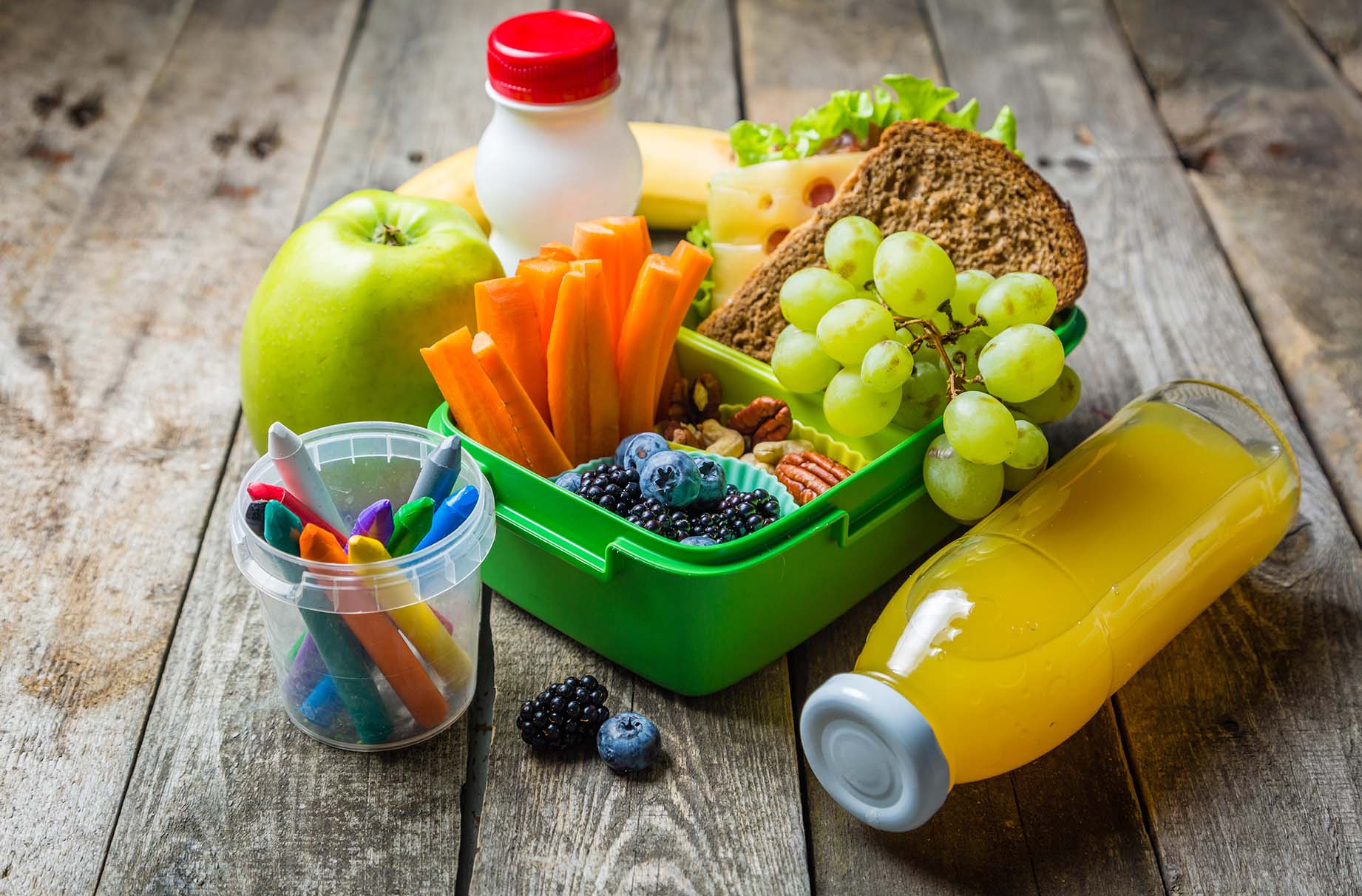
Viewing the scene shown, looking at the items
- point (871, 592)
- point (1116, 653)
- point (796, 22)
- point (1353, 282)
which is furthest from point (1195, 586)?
point (796, 22)

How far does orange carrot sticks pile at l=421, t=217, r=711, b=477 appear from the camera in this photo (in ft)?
3.21

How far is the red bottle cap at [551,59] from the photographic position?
1.17 metres

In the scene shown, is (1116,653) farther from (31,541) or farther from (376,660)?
(31,541)

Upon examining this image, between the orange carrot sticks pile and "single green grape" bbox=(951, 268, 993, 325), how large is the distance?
22cm

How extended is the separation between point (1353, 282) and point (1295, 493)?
59cm

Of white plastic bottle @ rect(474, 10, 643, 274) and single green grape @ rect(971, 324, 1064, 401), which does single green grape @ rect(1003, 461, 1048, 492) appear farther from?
white plastic bottle @ rect(474, 10, 643, 274)

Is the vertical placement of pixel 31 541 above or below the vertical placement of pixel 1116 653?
below

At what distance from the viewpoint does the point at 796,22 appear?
206 cm

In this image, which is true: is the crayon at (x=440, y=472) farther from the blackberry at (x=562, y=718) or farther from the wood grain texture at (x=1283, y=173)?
the wood grain texture at (x=1283, y=173)

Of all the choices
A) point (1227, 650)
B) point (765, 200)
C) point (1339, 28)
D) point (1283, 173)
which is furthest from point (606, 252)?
point (1339, 28)

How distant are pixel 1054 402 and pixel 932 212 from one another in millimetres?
233

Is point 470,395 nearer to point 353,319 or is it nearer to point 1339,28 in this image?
point 353,319

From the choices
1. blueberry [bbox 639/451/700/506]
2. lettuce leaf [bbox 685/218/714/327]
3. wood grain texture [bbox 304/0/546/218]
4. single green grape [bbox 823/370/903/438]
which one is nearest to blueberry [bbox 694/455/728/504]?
blueberry [bbox 639/451/700/506]

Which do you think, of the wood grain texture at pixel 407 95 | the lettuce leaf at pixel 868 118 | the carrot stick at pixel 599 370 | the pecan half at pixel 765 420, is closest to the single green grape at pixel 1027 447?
the pecan half at pixel 765 420
